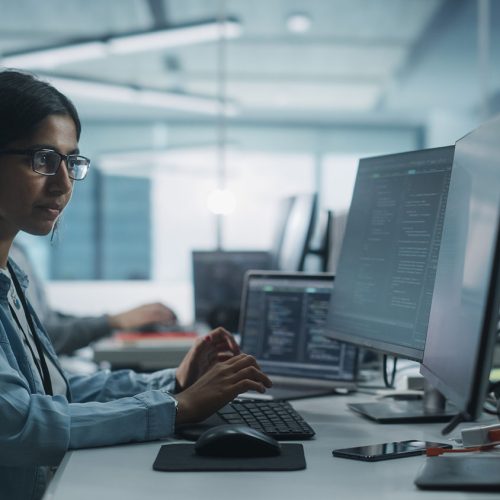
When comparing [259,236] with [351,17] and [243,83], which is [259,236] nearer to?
[243,83]

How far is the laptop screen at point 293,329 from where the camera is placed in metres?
1.82

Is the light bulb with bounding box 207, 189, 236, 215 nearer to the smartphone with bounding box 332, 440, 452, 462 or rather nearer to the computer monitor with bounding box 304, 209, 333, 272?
the computer monitor with bounding box 304, 209, 333, 272

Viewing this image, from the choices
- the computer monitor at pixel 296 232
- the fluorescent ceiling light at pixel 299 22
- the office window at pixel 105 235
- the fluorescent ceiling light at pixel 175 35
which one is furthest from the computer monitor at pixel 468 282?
the office window at pixel 105 235

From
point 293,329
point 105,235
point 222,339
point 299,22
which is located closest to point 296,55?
point 299,22

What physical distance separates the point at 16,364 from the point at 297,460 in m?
0.49

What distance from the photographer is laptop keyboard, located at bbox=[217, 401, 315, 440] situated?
1.24 metres

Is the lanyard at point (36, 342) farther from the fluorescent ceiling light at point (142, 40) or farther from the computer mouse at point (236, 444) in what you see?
the fluorescent ceiling light at point (142, 40)

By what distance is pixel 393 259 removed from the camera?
1.49 metres

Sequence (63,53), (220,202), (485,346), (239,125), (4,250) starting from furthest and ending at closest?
(239,125) < (220,202) < (63,53) < (4,250) < (485,346)

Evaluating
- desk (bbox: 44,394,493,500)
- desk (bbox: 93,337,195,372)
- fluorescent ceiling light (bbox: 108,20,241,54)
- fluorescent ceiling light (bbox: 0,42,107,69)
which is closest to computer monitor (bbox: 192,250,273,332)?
desk (bbox: 93,337,195,372)

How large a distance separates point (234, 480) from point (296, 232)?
177cm

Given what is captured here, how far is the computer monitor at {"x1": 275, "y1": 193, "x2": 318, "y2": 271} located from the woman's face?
4.01 feet

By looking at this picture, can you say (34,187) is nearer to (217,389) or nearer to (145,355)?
(217,389)

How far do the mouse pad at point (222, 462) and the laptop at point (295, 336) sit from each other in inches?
25.0
